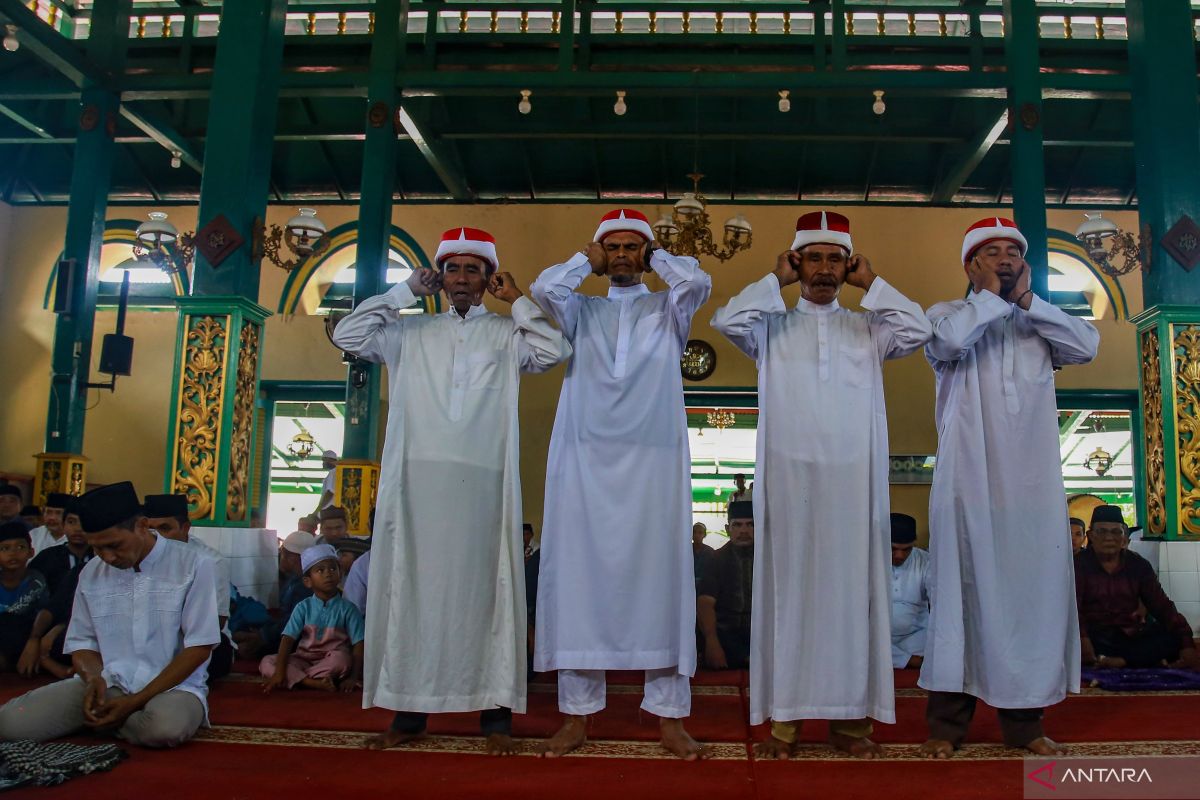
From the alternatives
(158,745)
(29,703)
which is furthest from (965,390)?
(29,703)

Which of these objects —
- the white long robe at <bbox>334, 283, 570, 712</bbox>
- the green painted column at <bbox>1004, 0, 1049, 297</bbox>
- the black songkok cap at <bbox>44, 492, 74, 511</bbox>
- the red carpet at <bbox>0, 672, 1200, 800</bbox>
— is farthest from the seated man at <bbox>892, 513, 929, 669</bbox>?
the black songkok cap at <bbox>44, 492, 74, 511</bbox>

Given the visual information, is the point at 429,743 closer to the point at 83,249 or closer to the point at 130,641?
the point at 130,641

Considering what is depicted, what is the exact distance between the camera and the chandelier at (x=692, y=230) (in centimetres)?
716

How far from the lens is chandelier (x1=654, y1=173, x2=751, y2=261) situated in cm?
716

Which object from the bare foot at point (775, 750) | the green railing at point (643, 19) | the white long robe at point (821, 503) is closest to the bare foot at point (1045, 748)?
the white long robe at point (821, 503)

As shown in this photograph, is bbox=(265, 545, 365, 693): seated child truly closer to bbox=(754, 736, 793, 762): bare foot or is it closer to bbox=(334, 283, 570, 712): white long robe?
bbox=(334, 283, 570, 712): white long robe

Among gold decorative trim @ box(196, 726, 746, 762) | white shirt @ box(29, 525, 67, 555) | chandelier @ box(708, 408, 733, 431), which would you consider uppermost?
chandelier @ box(708, 408, 733, 431)

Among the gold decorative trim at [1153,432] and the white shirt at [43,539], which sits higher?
the gold decorative trim at [1153,432]

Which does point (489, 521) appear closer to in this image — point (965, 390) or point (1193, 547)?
point (965, 390)

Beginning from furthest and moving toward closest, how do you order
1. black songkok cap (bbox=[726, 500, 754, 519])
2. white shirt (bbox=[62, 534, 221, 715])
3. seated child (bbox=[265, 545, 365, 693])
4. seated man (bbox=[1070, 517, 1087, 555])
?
seated man (bbox=[1070, 517, 1087, 555]) < black songkok cap (bbox=[726, 500, 754, 519]) < seated child (bbox=[265, 545, 365, 693]) < white shirt (bbox=[62, 534, 221, 715])

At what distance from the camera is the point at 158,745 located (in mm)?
2555

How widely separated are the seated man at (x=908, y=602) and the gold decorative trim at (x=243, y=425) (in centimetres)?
326

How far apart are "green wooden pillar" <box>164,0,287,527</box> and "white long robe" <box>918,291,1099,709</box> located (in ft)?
11.7

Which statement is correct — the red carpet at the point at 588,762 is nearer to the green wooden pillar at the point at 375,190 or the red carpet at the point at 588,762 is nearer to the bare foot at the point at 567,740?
the bare foot at the point at 567,740
